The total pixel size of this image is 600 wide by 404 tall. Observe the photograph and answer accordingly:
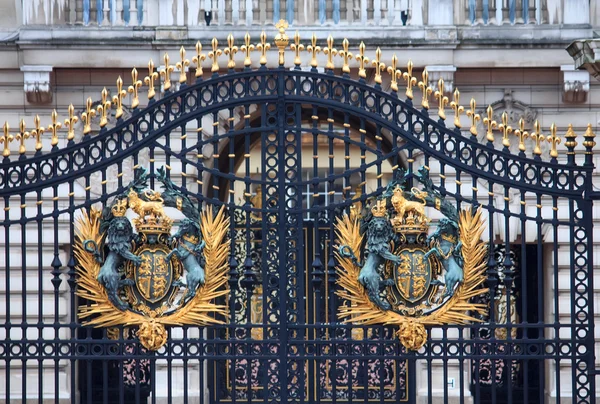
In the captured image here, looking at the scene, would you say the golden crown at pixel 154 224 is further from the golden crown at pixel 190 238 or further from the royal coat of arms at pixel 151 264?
the golden crown at pixel 190 238

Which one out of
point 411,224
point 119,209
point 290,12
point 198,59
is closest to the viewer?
point 198,59

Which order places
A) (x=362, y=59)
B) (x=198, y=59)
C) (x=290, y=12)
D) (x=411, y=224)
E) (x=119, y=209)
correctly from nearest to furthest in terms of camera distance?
1. (x=362, y=59)
2. (x=198, y=59)
3. (x=411, y=224)
4. (x=119, y=209)
5. (x=290, y=12)

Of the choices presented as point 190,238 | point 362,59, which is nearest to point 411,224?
point 362,59

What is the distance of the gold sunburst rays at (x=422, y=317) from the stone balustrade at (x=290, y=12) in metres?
5.96

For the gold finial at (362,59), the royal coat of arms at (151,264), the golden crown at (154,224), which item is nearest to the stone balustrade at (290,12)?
the gold finial at (362,59)

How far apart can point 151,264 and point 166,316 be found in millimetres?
524

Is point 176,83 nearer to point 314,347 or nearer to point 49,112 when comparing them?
point 49,112

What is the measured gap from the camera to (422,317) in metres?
13.5

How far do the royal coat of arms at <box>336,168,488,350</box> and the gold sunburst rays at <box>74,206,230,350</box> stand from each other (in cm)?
119

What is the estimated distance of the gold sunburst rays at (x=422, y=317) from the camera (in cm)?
1353

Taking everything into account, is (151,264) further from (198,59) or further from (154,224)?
(198,59)

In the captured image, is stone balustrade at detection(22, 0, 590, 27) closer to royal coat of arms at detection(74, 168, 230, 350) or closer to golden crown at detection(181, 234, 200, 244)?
royal coat of arms at detection(74, 168, 230, 350)

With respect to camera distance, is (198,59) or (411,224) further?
(411,224)

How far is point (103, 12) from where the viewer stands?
19.1 m
